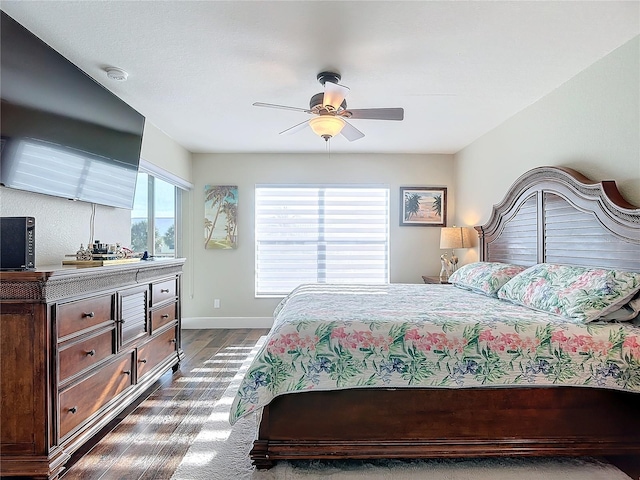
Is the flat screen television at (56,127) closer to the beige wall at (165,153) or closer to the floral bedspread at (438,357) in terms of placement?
the beige wall at (165,153)

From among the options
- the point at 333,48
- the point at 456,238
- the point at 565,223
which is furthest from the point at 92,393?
the point at 456,238

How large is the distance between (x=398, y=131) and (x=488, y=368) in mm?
2889

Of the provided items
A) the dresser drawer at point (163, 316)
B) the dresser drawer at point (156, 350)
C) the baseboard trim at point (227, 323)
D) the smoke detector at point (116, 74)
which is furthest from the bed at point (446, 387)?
the baseboard trim at point (227, 323)

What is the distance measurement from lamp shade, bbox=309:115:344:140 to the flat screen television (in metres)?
1.56

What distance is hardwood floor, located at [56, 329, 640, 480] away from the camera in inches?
74.8

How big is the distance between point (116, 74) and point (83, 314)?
1721mm

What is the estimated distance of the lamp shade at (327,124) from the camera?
2691mm

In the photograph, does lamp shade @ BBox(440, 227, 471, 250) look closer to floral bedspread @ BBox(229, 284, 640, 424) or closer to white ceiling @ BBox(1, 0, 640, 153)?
white ceiling @ BBox(1, 0, 640, 153)

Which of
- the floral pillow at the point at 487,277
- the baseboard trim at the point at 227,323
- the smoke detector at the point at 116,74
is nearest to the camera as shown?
the smoke detector at the point at 116,74

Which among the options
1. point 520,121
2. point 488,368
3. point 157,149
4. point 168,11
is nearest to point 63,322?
point 168,11

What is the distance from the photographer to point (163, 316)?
313 centimetres

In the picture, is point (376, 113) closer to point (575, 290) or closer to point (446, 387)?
point (575, 290)

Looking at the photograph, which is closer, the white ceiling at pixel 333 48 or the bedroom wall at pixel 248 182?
the white ceiling at pixel 333 48

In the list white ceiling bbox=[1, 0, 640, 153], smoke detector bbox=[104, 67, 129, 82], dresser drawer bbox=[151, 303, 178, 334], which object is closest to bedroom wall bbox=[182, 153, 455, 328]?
white ceiling bbox=[1, 0, 640, 153]
